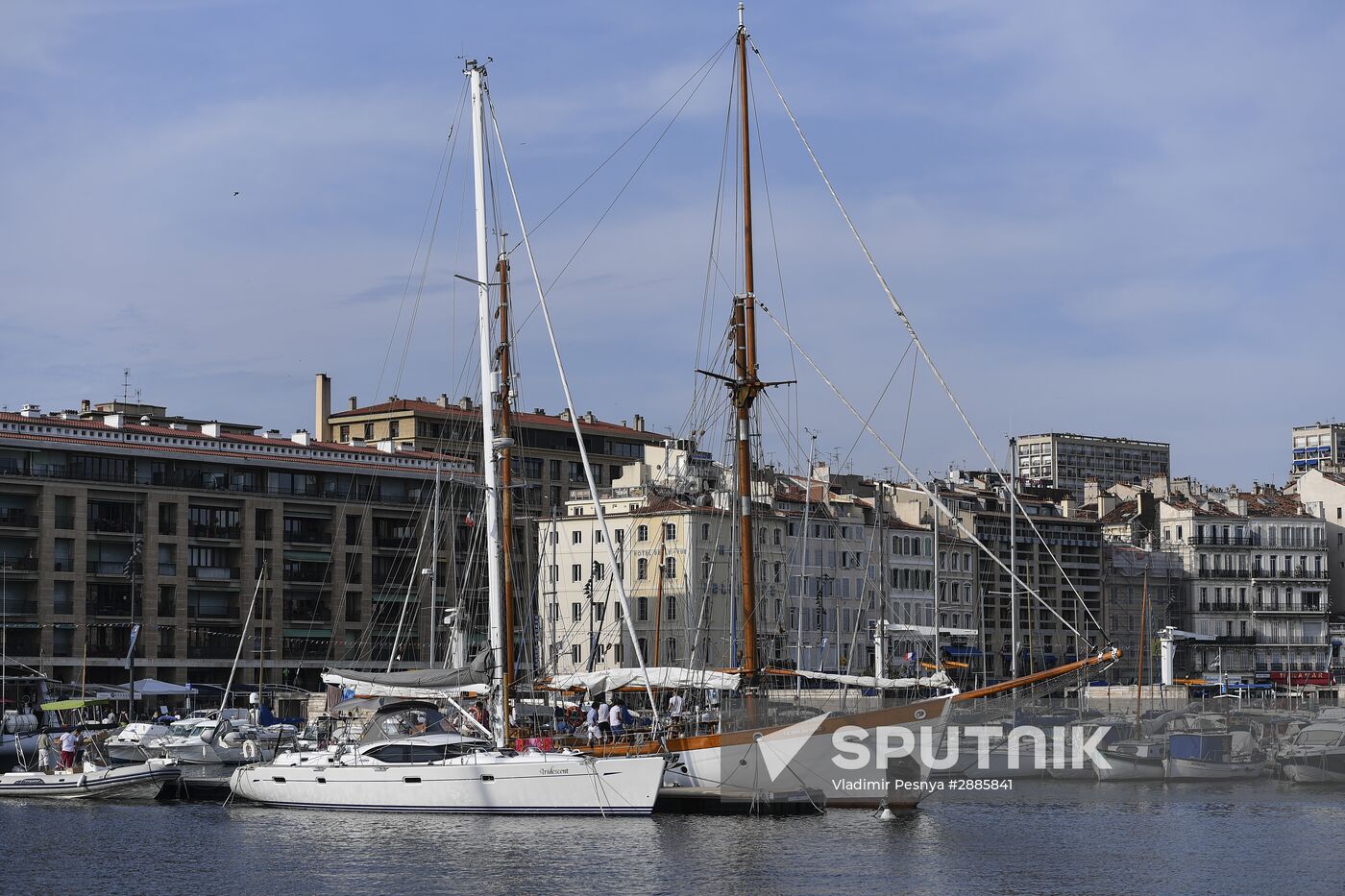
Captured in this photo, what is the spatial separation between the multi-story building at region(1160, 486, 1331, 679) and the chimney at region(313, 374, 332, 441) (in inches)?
2630

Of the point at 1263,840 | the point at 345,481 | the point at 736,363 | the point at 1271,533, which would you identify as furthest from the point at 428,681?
the point at 1271,533

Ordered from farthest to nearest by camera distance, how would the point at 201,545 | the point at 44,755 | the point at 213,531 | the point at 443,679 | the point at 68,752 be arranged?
the point at 213,531
the point at 201,545
the point at 68,752
the point at 44,755
the point at 443,679

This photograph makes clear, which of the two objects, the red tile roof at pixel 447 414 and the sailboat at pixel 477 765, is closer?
the sailboat at pixel 477 765

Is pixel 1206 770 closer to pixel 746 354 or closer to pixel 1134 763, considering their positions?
pixel 1134 763

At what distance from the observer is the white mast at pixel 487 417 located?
178 ft

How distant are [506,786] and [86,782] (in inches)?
722

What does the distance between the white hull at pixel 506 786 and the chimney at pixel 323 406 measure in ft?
303

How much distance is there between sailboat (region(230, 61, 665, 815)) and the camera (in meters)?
52.1

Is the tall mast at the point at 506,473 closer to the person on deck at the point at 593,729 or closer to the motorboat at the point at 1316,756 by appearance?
the person on deck at the point at 593,729

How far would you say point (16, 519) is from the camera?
110m

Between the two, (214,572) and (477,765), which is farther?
(214,572)

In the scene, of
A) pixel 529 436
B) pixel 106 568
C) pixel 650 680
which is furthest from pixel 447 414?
pixel 650 680

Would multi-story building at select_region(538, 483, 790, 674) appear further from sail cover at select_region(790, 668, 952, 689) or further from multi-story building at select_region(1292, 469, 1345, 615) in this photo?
multi-story building at select_region(1292, 469, 1345, 615)

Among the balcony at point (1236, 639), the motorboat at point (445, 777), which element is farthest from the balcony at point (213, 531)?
the balcony at point (1236, 639)
